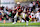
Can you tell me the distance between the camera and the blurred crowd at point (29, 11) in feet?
10.4

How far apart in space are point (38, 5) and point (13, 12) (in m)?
1.02

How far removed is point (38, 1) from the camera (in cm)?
315

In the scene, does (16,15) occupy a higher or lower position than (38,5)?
lower

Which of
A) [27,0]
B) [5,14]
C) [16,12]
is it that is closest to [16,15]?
[16,12]

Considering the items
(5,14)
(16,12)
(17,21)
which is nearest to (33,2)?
(16,12)

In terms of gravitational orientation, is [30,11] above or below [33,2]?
A: below

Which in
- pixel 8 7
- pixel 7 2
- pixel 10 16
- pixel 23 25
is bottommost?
pixel 23 25

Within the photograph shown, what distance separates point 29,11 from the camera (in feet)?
10.5

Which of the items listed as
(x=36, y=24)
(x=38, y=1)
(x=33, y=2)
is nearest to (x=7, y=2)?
(x=33, y=2)

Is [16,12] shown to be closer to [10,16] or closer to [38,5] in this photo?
[10,16]

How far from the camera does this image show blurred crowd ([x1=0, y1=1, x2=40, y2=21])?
318 centimetres

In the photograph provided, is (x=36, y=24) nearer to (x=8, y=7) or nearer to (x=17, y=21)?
(x=17, y=21)

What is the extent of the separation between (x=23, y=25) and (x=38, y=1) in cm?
110

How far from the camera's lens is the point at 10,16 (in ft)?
10.5
